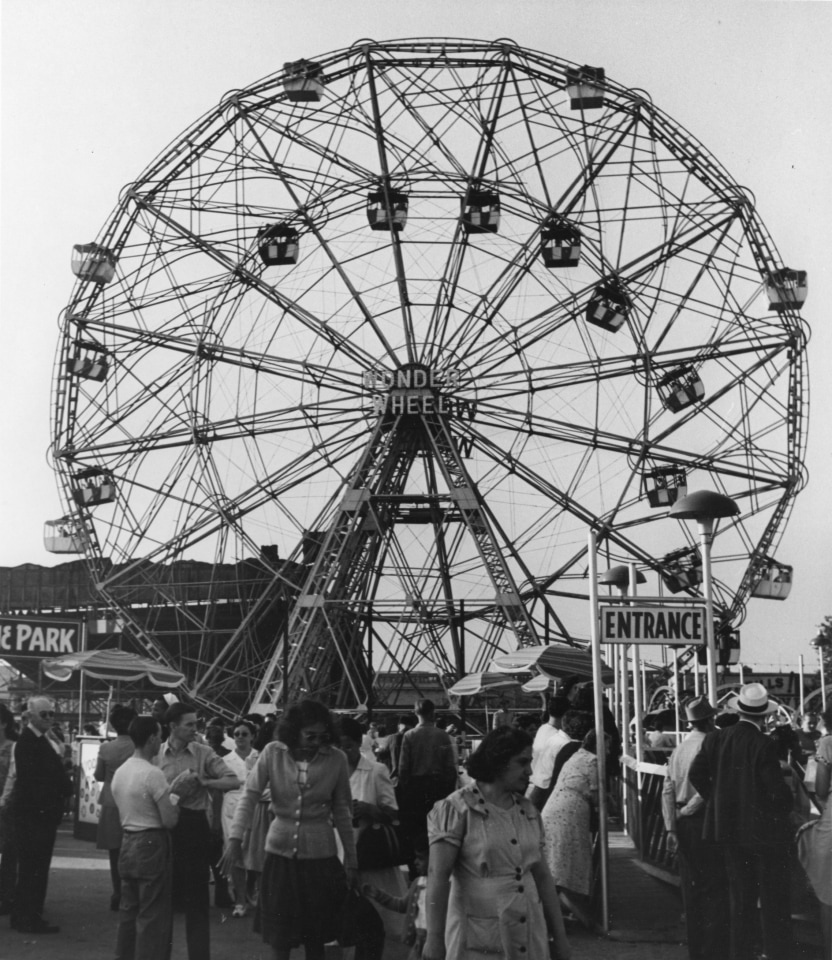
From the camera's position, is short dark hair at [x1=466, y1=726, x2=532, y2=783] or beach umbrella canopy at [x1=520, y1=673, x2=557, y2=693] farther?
beach umbrella canopy at [x1=520, y1=673, x2=557, y2=693]

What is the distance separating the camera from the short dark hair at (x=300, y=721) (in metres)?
7.81

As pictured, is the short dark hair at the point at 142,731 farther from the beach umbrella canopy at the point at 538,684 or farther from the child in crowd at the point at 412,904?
the beach umbrella canopy at the point at 538,684

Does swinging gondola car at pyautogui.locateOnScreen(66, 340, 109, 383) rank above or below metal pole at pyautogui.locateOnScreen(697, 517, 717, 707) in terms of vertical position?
above

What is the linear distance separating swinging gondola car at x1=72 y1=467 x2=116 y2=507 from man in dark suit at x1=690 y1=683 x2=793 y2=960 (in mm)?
25567

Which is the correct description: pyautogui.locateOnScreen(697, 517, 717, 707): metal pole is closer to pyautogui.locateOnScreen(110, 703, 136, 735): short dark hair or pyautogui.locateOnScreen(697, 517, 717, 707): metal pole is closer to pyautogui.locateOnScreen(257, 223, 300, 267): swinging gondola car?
pyautogui.locateOnScreen(110, 703, 136, 735): short dark hair

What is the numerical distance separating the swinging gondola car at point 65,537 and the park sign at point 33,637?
42.3 feet

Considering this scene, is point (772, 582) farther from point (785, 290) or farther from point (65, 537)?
point (65, 537)

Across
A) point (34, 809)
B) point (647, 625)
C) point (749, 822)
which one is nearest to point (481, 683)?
point (647, 625)

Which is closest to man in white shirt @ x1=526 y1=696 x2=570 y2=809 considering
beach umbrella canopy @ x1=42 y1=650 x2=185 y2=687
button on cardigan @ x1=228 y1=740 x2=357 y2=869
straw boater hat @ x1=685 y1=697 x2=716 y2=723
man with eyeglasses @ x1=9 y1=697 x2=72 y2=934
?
straw boater hat @ x1=685 y1=697 x2=716 y2=723

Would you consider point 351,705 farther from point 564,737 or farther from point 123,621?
point 564,737

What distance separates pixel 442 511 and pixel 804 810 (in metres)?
22.1

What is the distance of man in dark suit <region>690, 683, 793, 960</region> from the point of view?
9.16 m

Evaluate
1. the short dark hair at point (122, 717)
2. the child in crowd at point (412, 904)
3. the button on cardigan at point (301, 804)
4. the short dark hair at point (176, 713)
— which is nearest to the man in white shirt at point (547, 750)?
the child in crowd at point (412, 904)

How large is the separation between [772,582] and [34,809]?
24.2 meters
